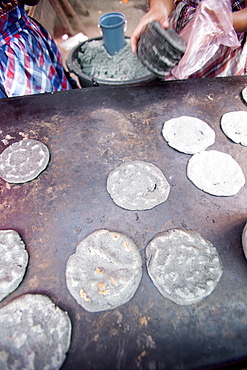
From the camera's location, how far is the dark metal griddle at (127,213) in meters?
0.69

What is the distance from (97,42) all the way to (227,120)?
1.72 metres

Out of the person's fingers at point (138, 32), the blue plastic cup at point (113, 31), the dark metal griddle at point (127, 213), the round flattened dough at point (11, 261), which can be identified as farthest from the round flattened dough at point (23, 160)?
A: the blue plastic cup at point (113, 31)

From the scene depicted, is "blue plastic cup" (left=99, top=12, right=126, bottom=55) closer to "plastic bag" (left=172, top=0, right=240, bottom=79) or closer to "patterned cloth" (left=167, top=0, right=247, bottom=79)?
"patterned cloth" (left=167, top=0, right=247, bottom=79)

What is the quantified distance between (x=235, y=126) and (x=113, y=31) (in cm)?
155

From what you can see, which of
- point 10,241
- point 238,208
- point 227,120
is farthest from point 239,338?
point 227,120

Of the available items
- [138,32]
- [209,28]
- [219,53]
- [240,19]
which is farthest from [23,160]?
[219,53]

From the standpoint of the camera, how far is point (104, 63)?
2.16m

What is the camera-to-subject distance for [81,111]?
1312 mm

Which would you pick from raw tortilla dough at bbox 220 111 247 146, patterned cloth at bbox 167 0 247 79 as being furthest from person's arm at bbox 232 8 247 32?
raw tortilla dough at bbox 220 111 247 146

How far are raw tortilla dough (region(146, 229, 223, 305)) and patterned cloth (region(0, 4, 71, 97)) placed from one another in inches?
53.0

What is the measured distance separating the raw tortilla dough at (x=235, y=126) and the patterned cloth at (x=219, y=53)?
0.61 metres

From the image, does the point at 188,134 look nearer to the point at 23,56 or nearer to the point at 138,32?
the point at 138,32

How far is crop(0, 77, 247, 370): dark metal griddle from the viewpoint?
0.69 meters

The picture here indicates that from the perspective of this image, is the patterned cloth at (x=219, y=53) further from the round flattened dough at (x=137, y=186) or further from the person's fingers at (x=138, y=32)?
the round flattened dough at (x=137, y=186)
